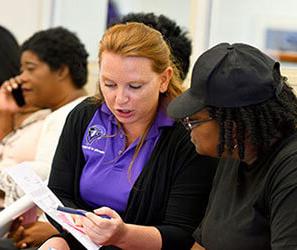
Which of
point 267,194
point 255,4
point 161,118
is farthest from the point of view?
point 255,4

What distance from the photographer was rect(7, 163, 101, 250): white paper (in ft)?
5.00

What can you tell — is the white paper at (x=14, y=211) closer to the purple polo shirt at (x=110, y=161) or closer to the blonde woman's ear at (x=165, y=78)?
the purple polo shirt at (x=110, y=161)

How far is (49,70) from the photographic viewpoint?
2.55 m

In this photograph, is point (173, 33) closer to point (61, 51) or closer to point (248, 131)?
point (61, 51)

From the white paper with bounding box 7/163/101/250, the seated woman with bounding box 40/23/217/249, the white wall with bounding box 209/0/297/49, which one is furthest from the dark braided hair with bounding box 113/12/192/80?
the white wall with bounding box 209/0/297/49

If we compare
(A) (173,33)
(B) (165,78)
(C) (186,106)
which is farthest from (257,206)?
(A) (173,33)

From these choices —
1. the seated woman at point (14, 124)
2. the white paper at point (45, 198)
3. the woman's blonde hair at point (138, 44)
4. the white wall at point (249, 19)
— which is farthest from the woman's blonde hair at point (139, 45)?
the white wall at point (249, 19)

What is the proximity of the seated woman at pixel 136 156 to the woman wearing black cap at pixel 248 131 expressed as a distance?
0.23 metres

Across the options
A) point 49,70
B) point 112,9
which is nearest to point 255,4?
point 112,9

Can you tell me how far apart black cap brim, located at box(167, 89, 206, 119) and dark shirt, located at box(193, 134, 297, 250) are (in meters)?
0.19

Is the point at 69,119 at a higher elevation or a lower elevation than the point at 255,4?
lower

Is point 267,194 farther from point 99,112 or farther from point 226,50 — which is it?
point 99,112

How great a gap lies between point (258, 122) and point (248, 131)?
3 centimetres

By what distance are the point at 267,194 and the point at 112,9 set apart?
2.32 m
